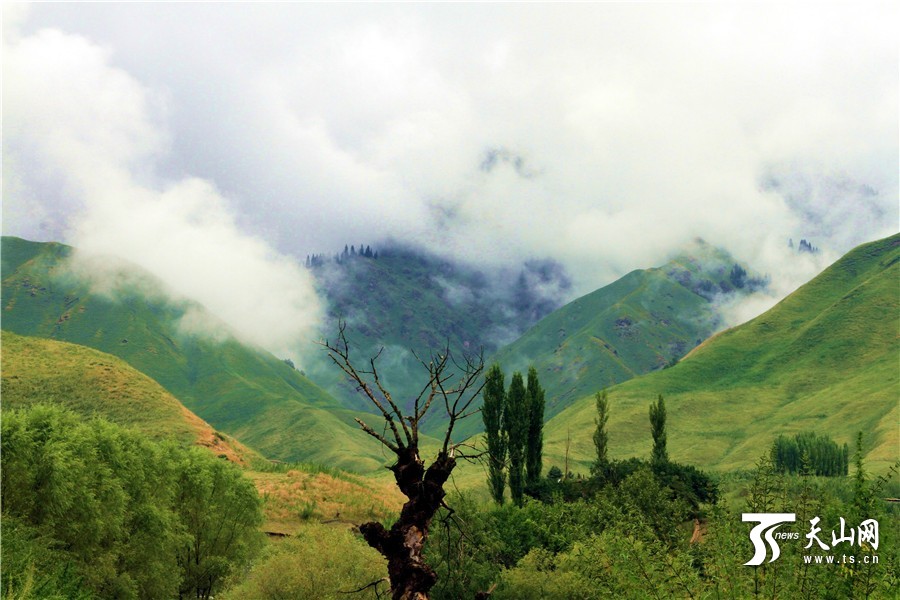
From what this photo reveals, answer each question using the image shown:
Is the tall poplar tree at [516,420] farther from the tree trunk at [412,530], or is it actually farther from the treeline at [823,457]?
the treeline at [823,457]

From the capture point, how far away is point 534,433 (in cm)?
8156

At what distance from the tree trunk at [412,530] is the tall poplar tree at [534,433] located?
217ft

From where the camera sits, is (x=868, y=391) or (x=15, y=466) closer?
(x=15, y=466)

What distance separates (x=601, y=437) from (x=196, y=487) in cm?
6130

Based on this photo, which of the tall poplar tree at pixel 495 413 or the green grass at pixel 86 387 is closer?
the tall poplar tree at pixel 495 413

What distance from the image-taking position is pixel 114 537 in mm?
39438

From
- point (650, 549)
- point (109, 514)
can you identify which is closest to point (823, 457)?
point (650, 549)

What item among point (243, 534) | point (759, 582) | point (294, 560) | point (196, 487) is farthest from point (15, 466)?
point (759, 582)

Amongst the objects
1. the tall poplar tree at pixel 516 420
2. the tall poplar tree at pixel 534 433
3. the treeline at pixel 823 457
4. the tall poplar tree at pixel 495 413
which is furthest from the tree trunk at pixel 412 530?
the treeline at pixel 823 457

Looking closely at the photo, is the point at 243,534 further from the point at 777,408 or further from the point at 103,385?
the point at 777,408

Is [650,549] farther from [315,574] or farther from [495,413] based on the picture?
[495,413]

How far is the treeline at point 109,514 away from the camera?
32.7 metres

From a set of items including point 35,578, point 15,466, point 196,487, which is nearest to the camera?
point 35,578

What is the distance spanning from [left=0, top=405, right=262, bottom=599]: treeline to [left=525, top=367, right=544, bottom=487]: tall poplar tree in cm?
3383
